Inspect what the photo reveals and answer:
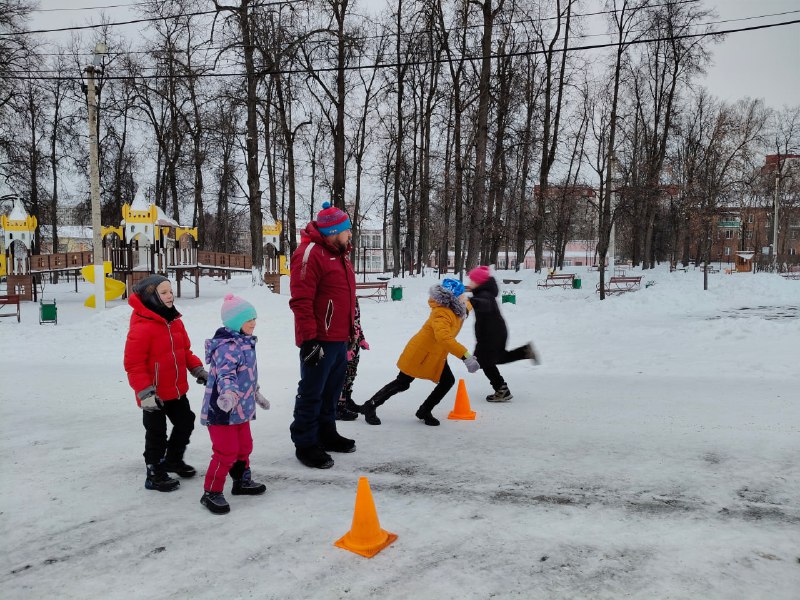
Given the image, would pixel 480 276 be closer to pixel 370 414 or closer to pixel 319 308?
pixel 370 414

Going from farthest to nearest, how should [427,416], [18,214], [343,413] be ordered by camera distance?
[18,214] < [343,413] < [427,416]

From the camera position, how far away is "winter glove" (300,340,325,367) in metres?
4.16

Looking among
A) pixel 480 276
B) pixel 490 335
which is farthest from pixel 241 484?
pixel 480 276

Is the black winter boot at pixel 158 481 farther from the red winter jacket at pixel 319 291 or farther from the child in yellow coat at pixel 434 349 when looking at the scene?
the child in yellow coat at pixel 434 349

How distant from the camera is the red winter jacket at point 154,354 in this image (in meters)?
3.71

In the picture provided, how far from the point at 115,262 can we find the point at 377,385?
55.1 feet

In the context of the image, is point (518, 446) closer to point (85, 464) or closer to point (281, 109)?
point (85, 464)

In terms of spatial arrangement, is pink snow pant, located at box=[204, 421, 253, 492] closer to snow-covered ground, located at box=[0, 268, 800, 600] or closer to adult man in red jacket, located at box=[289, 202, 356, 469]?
snow-covered ground, located at box=[0, 268, 800, 600]

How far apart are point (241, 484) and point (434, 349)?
2309 millimetres

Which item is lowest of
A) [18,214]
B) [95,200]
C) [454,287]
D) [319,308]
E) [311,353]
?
[311,353]

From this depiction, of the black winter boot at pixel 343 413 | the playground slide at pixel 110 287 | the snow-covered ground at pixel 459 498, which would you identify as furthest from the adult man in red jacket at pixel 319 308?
the playground slide at pixel 110 287

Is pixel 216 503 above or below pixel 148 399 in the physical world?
below

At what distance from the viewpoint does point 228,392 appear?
3.42 metres

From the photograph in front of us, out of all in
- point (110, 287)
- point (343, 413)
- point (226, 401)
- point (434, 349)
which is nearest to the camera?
point (226, 401)
